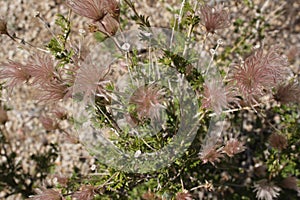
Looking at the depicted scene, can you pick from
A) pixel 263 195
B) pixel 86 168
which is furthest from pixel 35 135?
pixel 263 195

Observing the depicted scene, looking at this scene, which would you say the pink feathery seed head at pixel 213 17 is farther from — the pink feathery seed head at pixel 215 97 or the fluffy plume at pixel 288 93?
the fluffy plume at pixel 288 93

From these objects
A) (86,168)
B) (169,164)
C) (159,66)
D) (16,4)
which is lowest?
(86,168)

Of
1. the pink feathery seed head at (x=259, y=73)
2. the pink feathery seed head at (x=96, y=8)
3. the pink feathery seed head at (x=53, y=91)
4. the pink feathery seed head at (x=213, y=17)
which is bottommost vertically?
the pink feathery seed head at (x=53, y=91)

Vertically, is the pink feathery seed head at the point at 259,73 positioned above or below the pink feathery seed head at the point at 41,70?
above

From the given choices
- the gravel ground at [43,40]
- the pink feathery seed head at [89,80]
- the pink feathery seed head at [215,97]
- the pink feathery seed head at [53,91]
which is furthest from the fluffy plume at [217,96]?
the gravel ground at [43,40]

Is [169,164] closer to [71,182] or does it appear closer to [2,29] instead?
[71,182]
